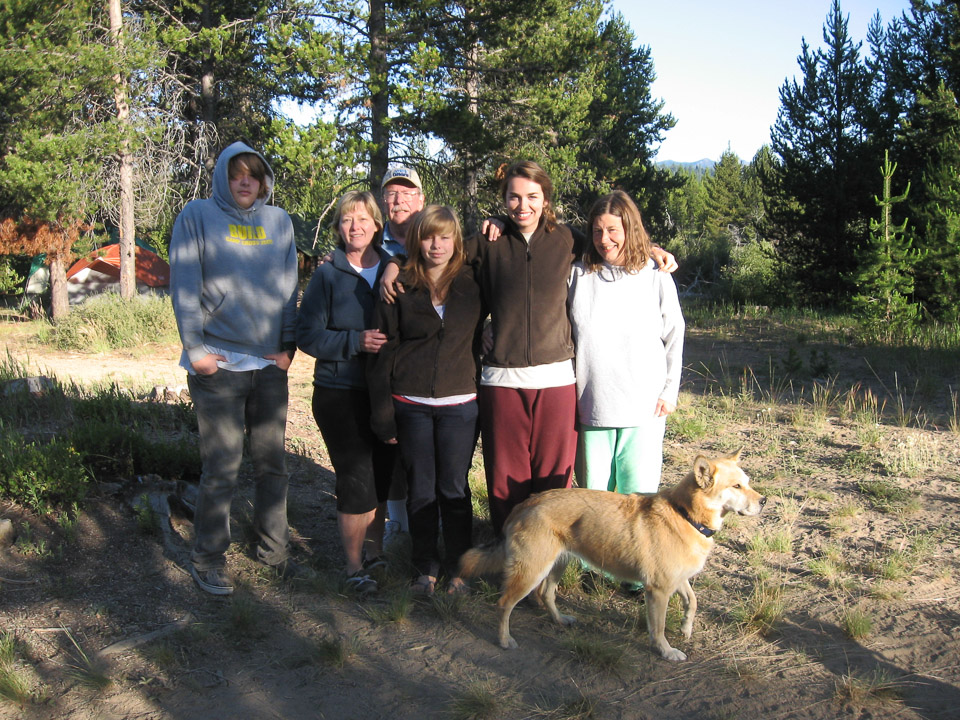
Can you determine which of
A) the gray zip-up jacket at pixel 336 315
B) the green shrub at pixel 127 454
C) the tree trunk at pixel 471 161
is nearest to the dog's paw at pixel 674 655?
the gray zip-up jacket at pixel 336 315

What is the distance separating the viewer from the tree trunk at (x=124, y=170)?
48.5 feet

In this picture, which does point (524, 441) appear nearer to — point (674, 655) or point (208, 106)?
point (674, 655)

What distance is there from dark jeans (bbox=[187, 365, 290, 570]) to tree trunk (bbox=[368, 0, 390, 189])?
10.2 m

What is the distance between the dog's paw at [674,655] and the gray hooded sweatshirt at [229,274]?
2.36 metres

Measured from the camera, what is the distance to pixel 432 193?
14.9 metres

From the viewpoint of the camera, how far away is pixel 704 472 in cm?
326

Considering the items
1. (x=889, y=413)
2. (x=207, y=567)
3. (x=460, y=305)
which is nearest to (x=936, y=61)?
(x=889, y=413)

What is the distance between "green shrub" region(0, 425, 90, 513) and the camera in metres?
4.55

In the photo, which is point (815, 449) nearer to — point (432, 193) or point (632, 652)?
point (632, 652)

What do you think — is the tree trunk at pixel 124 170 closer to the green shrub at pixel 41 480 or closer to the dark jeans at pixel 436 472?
the green shrub at pixel 41 480

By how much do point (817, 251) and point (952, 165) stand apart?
5271 millimetres

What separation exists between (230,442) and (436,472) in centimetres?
104

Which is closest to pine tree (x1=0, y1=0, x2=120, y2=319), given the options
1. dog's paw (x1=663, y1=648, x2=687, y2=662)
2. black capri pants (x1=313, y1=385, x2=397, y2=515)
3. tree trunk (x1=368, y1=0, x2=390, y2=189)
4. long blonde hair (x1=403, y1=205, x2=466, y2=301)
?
tree trunk (x1=368, y1=0, x2=390, y2=189)

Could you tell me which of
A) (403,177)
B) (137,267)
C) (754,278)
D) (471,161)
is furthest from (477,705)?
(754,278)
